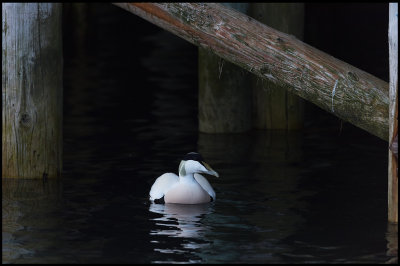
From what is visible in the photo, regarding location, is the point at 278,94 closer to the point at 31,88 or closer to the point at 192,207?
the point at 192,207

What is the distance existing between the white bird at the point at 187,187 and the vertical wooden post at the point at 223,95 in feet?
8.27

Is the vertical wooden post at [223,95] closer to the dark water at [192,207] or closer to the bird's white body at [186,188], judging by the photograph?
the dark water at [192,207]

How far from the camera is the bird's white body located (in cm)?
993

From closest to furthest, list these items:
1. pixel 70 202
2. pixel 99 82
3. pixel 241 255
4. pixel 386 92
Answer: pixel 241 255
pixel 386 92
pixel 70 202
pixel 99 82

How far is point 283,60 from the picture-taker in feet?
29.1

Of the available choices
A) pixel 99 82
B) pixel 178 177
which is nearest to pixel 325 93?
pixel 178 177

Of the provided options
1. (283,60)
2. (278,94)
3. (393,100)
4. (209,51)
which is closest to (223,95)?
(278,94)

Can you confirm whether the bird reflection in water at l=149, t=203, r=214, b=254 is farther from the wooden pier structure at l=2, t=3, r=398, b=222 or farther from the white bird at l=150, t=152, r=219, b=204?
the wooden pier structure at l=2, t=3, r=398, b=222

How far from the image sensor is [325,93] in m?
8.81

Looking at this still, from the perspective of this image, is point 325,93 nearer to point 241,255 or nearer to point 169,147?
point 241,255

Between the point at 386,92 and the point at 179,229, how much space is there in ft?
7.44

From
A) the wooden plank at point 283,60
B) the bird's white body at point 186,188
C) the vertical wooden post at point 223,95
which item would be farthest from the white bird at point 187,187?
the vertical wooden post at point 223,95

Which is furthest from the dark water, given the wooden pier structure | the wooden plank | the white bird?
the wooden plank

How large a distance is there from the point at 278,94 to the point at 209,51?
3510 millimetres
